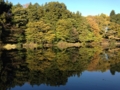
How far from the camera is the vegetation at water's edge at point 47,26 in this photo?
41066 mm

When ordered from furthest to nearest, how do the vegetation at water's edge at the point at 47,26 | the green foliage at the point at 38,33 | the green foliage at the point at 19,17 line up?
the green foliage at the point at 38,33, the green foliage at the point at 19,17, the vegetation at water's edge at the point at 47,26

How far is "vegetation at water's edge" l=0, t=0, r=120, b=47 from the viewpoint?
41066mm

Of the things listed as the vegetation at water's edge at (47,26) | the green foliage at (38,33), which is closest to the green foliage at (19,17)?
the vegetation at water's edge at (47,26)

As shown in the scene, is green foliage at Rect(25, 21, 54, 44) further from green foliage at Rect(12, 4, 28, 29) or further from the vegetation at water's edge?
green foliage at Rect(12, 4, 28, 29)

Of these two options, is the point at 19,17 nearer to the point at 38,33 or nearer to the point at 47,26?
the point at 38,33

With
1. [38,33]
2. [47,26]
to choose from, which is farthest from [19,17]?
[47,26]

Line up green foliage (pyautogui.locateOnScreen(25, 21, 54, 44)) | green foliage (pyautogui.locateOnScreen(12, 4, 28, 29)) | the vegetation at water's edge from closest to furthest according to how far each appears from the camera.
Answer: the vegetation at water's edge, green foliage (pyautogui.locateOnScreen(12, 4, 28, 29)), green foliage (pyautogui.locateOnScreen(25, 21, 54, 44))

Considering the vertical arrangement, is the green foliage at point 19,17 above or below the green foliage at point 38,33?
above

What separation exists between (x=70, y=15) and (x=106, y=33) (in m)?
14.0

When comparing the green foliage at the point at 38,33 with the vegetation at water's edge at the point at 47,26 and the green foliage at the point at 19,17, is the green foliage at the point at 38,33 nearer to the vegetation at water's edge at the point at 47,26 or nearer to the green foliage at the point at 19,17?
the vegetation at water's edge at the point at 47,26

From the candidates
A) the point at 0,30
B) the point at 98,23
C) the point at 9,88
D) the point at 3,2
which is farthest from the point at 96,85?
the point at 98,23

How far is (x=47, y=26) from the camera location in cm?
4891

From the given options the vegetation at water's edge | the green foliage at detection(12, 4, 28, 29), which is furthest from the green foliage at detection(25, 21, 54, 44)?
the green foliage at detection(12, 4, 28, 29)

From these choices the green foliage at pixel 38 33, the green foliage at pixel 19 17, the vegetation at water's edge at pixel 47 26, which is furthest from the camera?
the green foliage at pixel 38 33
